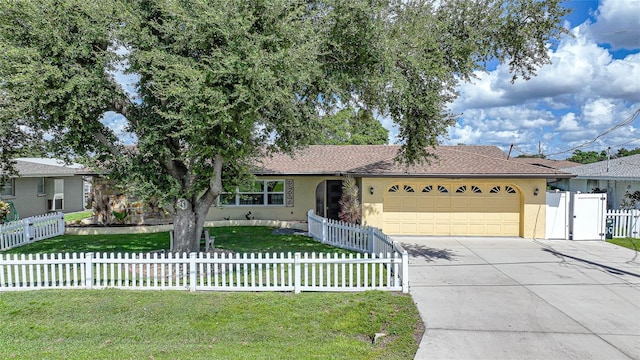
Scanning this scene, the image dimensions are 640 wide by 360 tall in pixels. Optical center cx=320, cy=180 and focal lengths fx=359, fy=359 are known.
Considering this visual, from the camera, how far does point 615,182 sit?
18688mm

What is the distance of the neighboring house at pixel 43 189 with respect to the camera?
18.9m

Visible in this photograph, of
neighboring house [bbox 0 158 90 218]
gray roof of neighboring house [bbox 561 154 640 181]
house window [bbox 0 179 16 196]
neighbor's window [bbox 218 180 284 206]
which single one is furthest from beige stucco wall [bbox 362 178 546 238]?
house window [bbox 0 179 16 196]

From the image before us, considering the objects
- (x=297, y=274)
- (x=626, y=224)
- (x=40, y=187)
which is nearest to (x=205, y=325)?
(x=297, y=274)

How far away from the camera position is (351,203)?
14.6 meters

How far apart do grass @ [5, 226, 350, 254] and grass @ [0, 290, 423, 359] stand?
14.0 ft

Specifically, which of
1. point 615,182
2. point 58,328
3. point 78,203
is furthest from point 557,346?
point 78,203

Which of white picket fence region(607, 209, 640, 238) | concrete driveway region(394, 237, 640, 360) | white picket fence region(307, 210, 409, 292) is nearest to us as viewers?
concrete driveway region(394, 237, 640, 360)

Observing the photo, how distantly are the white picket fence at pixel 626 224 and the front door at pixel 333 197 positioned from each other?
11178 mm

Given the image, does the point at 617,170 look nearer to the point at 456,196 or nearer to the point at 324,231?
the point at 456,196

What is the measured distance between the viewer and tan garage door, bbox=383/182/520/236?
14.6 metres

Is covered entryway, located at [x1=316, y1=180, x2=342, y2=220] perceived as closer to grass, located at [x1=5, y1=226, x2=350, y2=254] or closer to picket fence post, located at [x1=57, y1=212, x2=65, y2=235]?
grass, located at [x1=5, y1=226, x2=350, y2=254]

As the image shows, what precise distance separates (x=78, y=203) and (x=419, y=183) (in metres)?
22.1

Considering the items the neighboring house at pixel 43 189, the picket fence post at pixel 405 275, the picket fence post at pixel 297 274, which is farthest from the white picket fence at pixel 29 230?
the picket fence post at pixel 405 275

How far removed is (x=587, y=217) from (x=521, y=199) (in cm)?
240
